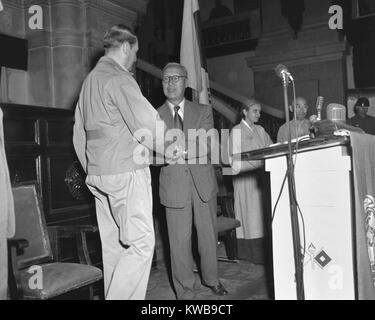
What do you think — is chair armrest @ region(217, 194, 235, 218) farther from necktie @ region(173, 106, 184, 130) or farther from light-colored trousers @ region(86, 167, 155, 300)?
light-colored trousers @ region(86, 167, 155, 300)

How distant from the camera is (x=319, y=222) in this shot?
232 centimetres

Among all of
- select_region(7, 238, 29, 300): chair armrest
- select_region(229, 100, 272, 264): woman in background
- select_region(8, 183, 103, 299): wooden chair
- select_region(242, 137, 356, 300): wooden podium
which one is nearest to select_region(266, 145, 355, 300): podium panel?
select_region(242, 137, 356, 300): wooden podium

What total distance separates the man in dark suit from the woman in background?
118cm

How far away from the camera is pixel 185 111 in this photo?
3338 millimetres

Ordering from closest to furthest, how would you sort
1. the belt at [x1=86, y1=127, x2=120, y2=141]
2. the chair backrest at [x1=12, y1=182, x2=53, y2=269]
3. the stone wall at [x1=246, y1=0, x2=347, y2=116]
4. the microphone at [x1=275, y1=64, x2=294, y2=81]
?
the microphone at [x1=275, y1=64, x2=294, y2=81] → the belt at [x1=86, y1=127, x2=120, y2=141] → the chair backrest at [x1=12, y1=182, x2=53, y2=269] → the stone wall at [x1=246, y1=0, x2=347, y2=116]

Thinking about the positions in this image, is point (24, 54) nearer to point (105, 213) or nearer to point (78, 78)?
point (78, 78)

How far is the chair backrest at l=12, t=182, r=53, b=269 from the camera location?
2.75m

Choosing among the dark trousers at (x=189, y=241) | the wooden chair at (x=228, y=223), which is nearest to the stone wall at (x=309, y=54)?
the wooden chair at (x=228, y=223)

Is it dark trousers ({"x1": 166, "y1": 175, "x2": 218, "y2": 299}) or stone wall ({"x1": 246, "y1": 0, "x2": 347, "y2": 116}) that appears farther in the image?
stone wall ({"x1": 246, "y1": 0, "x2": 347, "y2": 116})

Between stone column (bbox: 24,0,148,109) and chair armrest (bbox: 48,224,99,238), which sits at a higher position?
stone column (bbox: 24,0,148,109)

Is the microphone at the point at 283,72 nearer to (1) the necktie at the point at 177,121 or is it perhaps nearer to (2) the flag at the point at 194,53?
(1) the necktie at the point at 177,121

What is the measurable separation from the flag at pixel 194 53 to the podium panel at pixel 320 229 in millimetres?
2696
